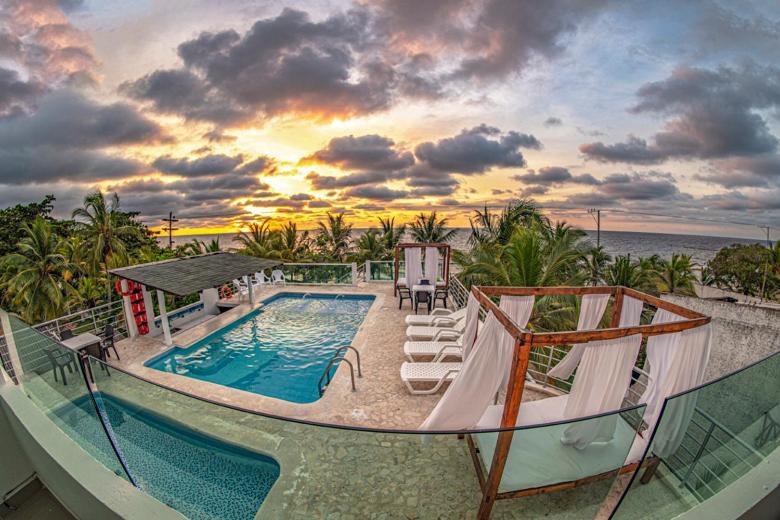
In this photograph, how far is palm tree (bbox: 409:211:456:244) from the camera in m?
20.3

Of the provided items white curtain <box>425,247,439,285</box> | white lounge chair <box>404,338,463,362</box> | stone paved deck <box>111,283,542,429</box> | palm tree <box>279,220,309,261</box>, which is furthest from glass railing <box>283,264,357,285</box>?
white lounge chair <box>404,338,463,362</box>

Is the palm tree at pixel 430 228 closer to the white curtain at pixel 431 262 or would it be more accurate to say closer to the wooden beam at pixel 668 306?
the white curtain at pixel 431 262

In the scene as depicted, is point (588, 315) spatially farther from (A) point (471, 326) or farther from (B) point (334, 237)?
(B) point (334, 237)

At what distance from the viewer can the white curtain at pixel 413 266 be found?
39.7 feet

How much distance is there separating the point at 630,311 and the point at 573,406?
285 centimetres

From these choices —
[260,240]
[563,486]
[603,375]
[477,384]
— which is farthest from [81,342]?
[260,240]

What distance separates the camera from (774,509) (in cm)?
247

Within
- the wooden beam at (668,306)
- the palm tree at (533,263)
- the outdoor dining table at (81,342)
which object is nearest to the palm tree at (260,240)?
the outdoor dining table at (81,342)

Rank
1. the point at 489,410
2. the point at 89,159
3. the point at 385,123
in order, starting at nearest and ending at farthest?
the point at 489,410
the point at 385,123
the point at 89,159

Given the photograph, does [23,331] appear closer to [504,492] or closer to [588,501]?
[504,492]

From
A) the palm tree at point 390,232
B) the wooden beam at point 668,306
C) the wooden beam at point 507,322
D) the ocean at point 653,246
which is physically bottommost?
the ocean at point 653,246

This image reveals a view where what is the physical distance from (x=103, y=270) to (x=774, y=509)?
21.9 meters

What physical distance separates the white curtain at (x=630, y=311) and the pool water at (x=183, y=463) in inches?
226

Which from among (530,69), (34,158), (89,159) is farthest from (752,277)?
(34,158)
